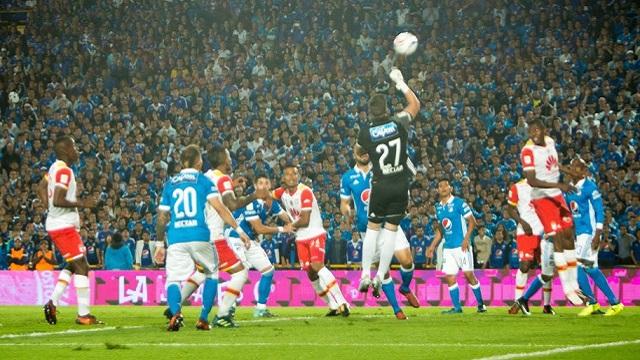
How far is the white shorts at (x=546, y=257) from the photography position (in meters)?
17.4

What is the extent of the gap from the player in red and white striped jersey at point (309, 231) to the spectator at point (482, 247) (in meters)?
7.93

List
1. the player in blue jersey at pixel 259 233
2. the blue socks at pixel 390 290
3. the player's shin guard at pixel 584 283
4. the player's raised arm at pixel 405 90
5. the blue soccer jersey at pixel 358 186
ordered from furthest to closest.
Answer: the blue soccer jersey at pixel 358 186 < the player's shin guard at pixel 584 283 < the player in blue jersey at pixel 259 233 < the blue socks at pixel 390 290 < the player's raised arm at pixel 405 90

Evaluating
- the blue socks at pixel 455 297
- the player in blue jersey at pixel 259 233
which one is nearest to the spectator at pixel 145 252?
the player in blue jersey at pixel 259 233

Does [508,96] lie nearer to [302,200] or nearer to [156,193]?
[156,193]

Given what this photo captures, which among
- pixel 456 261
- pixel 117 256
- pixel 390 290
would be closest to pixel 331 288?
pixel 390 290

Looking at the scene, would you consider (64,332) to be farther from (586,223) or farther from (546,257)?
(586,223)

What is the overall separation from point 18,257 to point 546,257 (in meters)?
14.8

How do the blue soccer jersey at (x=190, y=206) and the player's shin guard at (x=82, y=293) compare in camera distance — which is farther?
the player's shin guard at (x=82, y=293)

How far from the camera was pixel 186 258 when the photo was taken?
13594mm

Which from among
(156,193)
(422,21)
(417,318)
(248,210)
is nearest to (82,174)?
(156,193)

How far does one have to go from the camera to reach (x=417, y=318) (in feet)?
53.0

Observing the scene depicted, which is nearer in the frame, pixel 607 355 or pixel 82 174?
pixel 607 355

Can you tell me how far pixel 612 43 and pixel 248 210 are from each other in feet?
50.8

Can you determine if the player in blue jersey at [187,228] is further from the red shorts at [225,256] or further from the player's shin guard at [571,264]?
the player's shin guard at [571,264]
